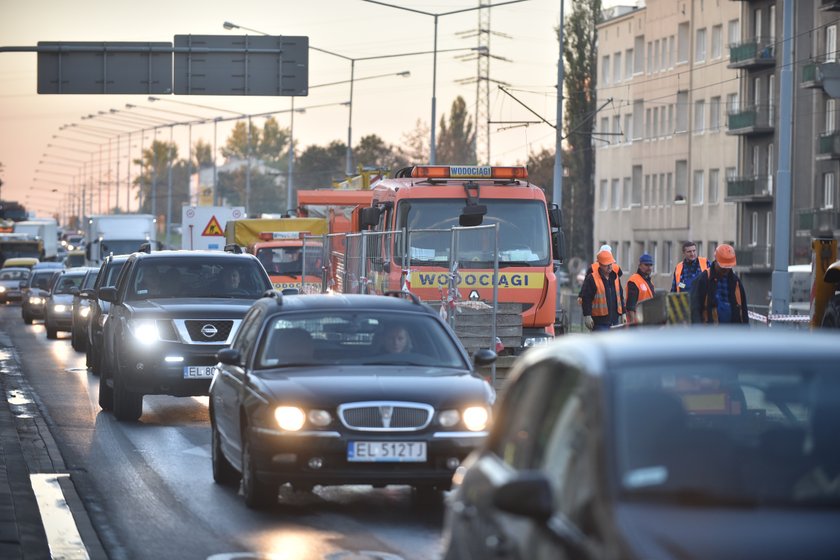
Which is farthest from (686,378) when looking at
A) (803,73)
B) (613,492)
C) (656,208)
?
(656,208)

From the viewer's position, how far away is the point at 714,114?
270 feet

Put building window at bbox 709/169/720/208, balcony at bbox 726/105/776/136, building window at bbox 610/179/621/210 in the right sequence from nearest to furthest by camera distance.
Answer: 1. balcony at bbox 726/105/776/136
2. building window at bbox 709/169/720/208
3. building window at bbox 610/179/621/210

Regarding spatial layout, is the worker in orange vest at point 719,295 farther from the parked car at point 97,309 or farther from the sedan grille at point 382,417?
the parked car at point 97,309

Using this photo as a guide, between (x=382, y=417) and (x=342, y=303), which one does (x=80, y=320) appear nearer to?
(x=342, y=303)

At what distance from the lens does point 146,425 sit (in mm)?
19406

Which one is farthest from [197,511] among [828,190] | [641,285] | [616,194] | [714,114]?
[616,194]

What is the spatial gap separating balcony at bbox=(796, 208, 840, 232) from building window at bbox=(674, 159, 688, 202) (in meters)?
15.6

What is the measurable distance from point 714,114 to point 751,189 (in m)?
7.23

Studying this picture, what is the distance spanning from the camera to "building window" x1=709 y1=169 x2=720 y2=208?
82.4 m

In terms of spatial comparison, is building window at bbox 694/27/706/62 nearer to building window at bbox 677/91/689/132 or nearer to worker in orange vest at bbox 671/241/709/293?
building window at bbox 677/91/689/132

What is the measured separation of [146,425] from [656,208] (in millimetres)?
72059

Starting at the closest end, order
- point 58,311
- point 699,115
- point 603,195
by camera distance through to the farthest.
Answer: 1. point 58,311
2. point 699,115
3. point 603,195

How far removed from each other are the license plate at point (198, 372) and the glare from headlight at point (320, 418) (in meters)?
7.98

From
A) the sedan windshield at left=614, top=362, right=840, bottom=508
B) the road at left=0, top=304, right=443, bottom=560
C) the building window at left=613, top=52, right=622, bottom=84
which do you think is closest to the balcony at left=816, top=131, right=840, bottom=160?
the building window at left=613, top=52, right=622, bottom=84
